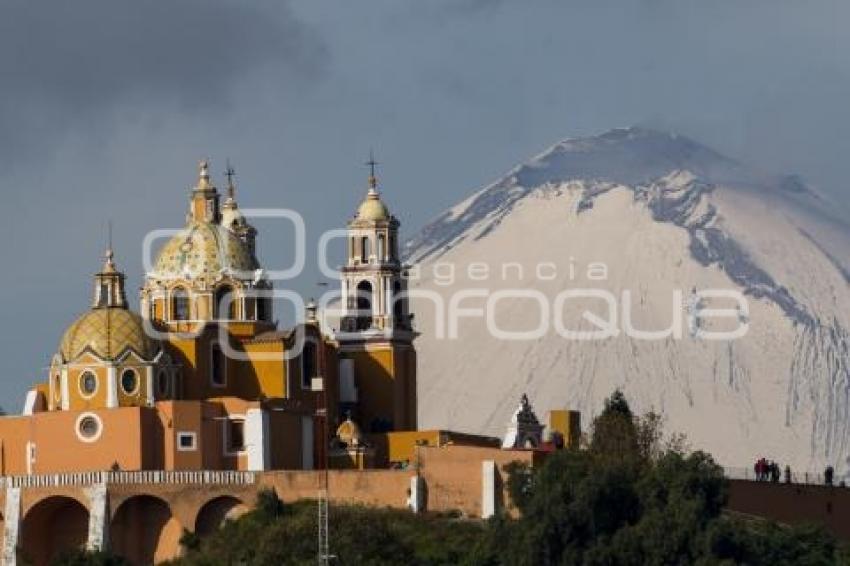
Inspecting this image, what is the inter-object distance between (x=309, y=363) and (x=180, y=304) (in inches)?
149

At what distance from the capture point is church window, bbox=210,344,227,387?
94750mm

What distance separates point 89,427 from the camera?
90250 millimetres

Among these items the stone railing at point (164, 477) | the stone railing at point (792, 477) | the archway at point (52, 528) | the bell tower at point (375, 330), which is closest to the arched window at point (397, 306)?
the bell tower at point (375, 330)

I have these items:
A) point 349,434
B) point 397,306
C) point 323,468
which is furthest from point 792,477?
point 323,468

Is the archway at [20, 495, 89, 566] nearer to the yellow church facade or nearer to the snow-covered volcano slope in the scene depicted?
the yellow church facade

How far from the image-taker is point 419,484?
8794 cm

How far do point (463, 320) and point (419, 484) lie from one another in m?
91.3

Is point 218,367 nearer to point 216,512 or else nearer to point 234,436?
point 234,436

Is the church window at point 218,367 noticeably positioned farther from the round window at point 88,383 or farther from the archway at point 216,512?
the archway at point 216,512

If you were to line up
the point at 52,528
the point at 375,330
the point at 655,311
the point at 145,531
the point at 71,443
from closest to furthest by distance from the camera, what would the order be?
the point at 145,531 → the point at 52,528 → the point at 71,443 → the point at 375,330 → the point at 655,311

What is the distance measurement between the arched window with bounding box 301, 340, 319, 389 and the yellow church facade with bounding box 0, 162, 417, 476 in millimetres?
38

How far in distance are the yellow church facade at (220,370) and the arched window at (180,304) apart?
3cm

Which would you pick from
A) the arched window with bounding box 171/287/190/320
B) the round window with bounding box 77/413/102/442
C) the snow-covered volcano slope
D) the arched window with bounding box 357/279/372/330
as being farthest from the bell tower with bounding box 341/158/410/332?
the snow-covered volcano slope

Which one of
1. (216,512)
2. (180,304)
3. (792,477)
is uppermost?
(180,304)
